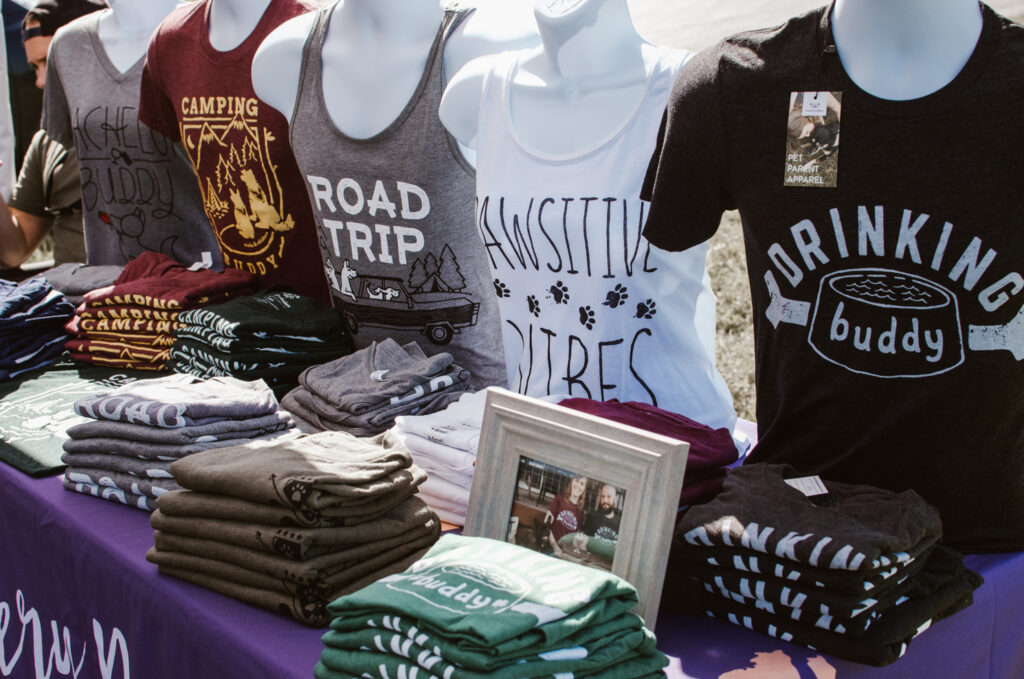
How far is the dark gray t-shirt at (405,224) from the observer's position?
73.2 inches

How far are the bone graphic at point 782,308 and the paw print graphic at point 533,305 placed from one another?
429 millimetres

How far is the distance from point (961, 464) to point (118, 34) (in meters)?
2.42

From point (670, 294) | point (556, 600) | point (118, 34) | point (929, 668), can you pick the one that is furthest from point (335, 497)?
point (118, 34)

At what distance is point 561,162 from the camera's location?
160 cm

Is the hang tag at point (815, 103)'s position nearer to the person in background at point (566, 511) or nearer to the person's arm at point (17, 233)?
the person in background at point (566, 511)

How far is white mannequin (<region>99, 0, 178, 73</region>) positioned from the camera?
256 cm

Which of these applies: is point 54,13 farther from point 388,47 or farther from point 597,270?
point 597,270

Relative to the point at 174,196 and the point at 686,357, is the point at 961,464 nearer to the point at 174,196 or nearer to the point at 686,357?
the point at 686,357

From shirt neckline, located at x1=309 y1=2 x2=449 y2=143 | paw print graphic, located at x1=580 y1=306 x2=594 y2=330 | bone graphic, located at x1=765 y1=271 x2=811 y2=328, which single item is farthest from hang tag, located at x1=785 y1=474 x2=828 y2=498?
shirt neckline, located at x1=309 y1=2 x2=449 y2=143

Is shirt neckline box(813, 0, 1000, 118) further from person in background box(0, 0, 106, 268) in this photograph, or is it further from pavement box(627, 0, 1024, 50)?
pavement box(627, 0, 1024, 50)

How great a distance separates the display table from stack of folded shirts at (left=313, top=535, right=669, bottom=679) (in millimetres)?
136

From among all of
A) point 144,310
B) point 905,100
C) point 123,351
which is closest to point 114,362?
point 123,351

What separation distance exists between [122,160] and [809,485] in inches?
85.1

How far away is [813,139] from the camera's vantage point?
1284mm
